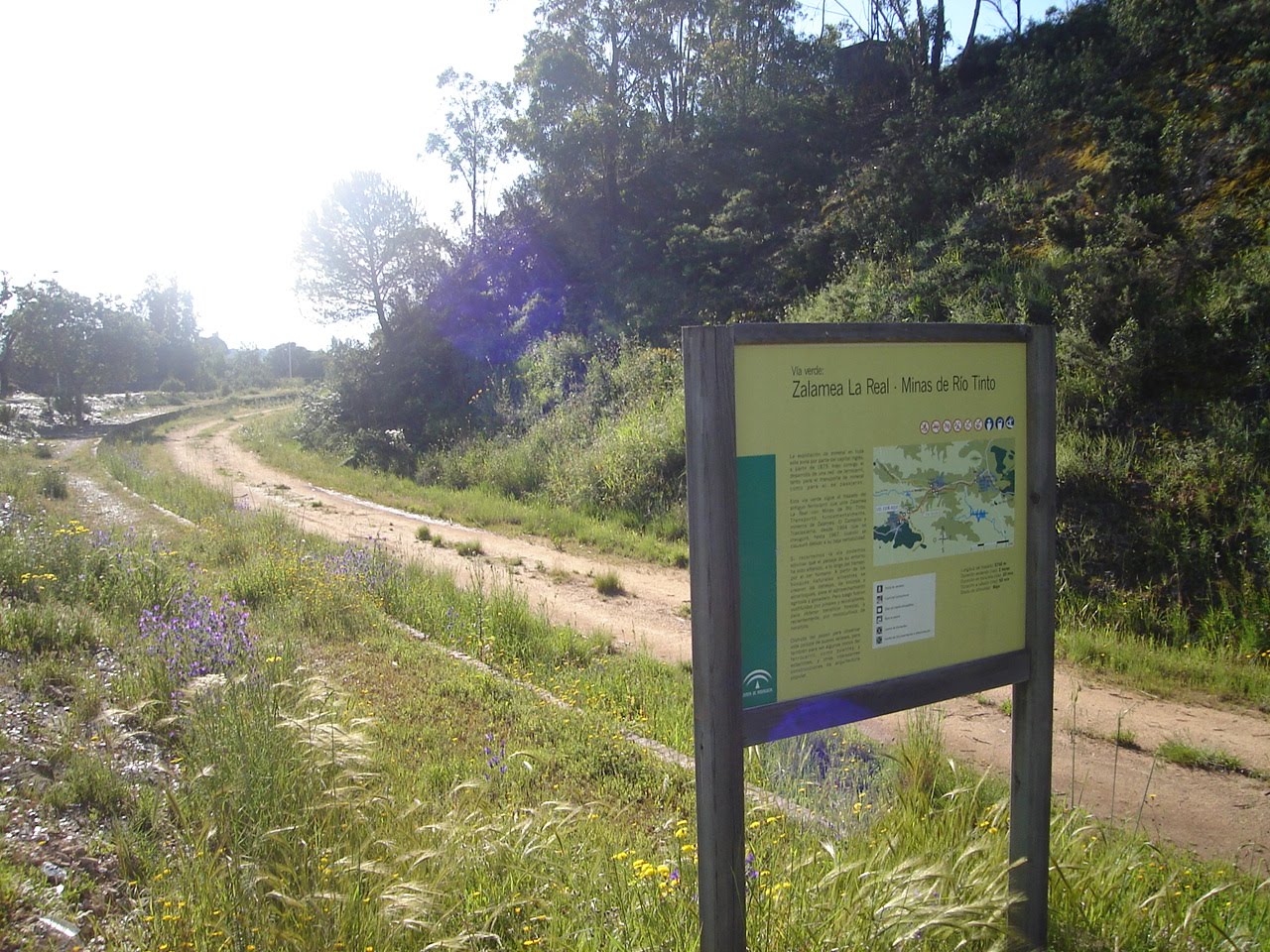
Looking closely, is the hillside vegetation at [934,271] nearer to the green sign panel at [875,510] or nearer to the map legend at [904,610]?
the green sign panel at [875,510]

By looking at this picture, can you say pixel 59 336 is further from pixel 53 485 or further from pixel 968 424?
pixel 968 424

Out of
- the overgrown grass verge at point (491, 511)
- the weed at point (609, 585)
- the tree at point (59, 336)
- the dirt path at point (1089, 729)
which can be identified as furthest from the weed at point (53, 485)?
the tree at point (59, 336)

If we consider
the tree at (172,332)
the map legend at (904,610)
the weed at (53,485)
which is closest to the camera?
the map legend at (904,610)

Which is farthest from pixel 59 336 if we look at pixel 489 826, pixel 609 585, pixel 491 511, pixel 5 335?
pixel 489 826

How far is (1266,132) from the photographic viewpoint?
Answer: 11.6 meters

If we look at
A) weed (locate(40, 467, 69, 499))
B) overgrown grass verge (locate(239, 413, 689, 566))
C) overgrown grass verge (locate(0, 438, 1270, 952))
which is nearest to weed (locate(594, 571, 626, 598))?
overgrown grass verge (locate(239, 413, 689, 566))

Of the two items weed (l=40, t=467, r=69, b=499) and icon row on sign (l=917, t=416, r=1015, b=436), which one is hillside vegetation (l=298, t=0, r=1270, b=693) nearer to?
icon row on sign (l=917, t=416, r=1015, b=436)

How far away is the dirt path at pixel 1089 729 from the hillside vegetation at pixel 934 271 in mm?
1022

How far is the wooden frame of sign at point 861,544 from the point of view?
2492 millimetres

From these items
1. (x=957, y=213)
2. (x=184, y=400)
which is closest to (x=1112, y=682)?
(x=957, y=213)

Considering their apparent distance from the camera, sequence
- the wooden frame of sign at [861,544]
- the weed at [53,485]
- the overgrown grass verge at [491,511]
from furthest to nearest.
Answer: the weed at [53,485] < the overgrown grass verge at [491,511] < the wooden frame of sign at [861,544]

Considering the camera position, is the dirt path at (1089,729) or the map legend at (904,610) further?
the dirt path at (1089,729)

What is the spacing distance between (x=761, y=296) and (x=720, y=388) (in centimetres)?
1699

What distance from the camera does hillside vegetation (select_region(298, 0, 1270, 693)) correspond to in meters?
8.45
